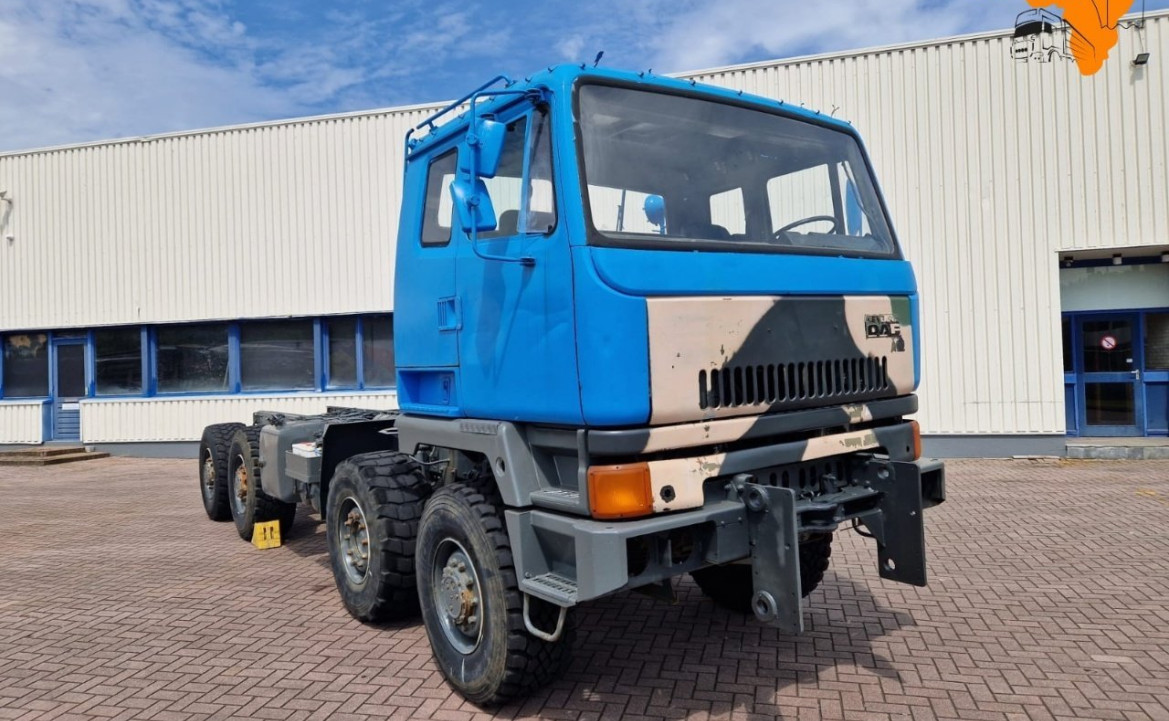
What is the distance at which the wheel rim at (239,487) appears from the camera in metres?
7.93

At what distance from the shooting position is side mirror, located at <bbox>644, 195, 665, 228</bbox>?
357 cm

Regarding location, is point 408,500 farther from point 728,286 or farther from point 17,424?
point 17,424

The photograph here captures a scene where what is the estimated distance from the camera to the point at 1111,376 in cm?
1277

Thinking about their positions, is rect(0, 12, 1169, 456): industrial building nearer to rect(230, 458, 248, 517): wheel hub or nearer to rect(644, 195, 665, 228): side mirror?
rect(230, 458, 248, 517): wheel hub

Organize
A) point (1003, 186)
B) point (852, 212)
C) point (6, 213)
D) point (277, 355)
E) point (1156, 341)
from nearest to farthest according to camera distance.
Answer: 1. point (852, 212)
2. point (1003, 186)
3. point (1156, 341)
4. point (277, 355)
5. point (6, 213)

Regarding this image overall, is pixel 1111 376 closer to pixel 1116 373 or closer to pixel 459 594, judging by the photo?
pixel 1116 373

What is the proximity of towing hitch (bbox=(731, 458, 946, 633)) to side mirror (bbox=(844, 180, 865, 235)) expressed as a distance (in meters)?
1.25

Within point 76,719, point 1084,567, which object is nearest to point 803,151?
point 1084,567

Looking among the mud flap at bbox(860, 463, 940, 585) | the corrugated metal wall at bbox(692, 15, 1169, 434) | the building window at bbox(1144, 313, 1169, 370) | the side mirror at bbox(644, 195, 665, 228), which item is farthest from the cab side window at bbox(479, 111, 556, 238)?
the building window at bbox(1144, 313, 1169, 370)

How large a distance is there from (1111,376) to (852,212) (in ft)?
35.5

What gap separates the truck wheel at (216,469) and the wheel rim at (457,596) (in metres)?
5.08

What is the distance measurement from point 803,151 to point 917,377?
135cm

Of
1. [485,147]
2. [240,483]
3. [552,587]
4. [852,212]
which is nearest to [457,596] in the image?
[552,587]

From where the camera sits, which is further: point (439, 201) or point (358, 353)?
point (358, 353)
